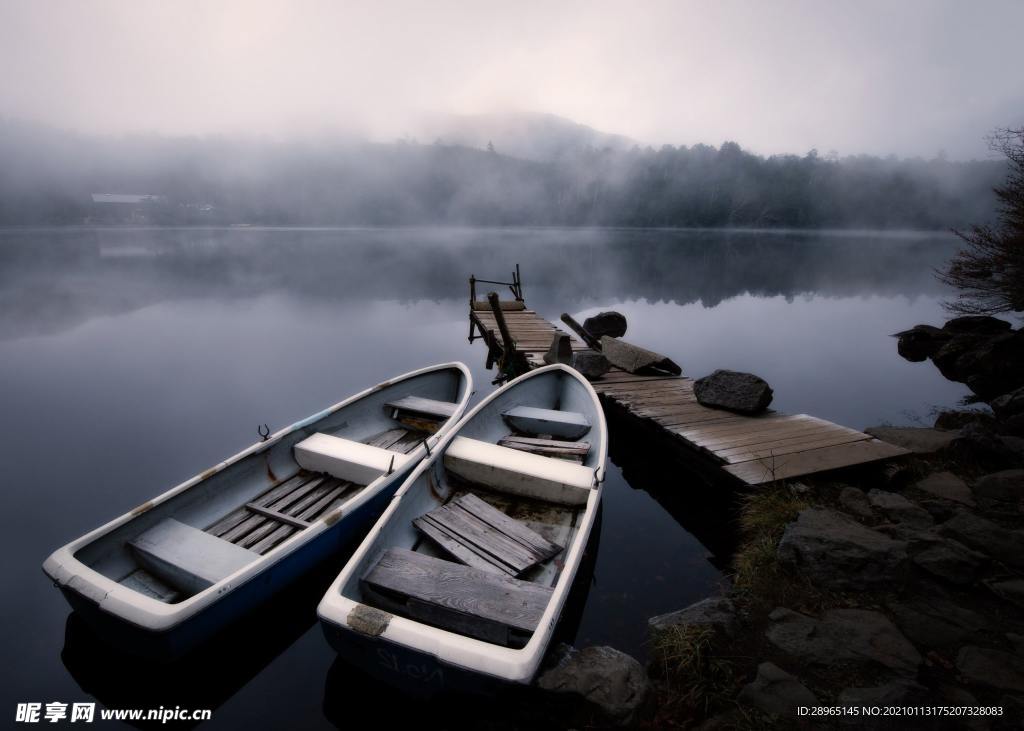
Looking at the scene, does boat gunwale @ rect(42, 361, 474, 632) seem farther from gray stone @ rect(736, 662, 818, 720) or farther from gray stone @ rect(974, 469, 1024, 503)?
gray stone @ rect(974, 469, 1024, 503)

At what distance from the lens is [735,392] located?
9.42m

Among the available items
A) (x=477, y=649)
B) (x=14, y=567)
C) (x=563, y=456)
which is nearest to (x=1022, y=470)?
(x=563, y=456)

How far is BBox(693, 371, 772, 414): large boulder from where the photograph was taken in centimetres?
919

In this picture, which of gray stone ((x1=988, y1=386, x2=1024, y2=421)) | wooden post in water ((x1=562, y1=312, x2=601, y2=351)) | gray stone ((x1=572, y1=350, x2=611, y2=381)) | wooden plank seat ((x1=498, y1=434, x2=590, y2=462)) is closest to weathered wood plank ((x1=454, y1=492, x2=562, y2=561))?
wooden plank seat ((x1=498, y1=434, x2=590, y2=462))

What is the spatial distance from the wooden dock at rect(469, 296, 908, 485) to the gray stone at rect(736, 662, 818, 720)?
329 cm

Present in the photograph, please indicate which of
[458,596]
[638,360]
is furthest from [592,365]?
[458,596]

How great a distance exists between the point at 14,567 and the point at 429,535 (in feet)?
19.8

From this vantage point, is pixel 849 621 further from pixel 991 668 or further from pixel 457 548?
pixel 457 548

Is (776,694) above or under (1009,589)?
under

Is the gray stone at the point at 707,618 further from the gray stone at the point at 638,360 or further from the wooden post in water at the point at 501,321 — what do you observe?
the wooden post in water at the point at 501,321

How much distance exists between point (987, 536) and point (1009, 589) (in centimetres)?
96

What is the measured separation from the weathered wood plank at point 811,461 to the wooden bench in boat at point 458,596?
A: 13.4 ft

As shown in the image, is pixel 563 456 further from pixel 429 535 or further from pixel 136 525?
pixel 136 525

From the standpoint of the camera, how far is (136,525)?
507cm
